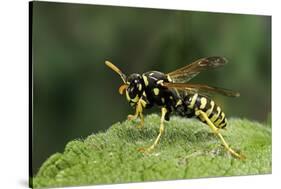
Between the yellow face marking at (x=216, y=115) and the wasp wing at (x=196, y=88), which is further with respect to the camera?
the yellow face marking at (x=216, y=115)

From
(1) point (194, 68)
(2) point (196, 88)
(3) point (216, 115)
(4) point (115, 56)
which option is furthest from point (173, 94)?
(4) point (115, 56)

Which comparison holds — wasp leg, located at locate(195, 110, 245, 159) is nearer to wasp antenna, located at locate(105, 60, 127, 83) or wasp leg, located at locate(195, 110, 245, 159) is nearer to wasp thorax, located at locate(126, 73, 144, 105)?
wasp thorax, located at locate(126, 73, 144, 105)

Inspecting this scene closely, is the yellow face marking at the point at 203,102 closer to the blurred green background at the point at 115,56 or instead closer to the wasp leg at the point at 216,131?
the wasp leg at the point at 216,131

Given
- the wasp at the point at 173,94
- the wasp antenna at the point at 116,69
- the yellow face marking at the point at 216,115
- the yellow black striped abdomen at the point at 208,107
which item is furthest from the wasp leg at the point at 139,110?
the yellow face marking at the point at 216,115

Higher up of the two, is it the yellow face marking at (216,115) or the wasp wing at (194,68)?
the wasp wing at (194,68)

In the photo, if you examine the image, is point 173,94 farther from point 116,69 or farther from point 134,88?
point 116,69

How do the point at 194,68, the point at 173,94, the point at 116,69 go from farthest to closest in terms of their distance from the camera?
the point at 194,68 → the point at 173,94 → the point at 116,69

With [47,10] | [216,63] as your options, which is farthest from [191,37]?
[47,10]
